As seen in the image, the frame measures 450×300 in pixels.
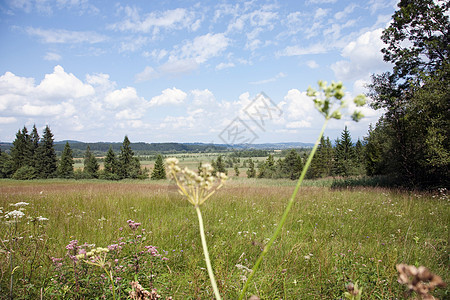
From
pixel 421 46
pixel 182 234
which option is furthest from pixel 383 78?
pixel 182 234

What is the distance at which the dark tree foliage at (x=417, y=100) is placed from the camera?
1034 cm

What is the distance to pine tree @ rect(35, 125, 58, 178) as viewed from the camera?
47781 mm

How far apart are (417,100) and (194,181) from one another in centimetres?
1355

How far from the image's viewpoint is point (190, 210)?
5.63 meters

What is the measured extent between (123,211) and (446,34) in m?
17.4

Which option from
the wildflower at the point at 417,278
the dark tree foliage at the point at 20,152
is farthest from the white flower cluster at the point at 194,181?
the dark tree foliage at the point at 20,152

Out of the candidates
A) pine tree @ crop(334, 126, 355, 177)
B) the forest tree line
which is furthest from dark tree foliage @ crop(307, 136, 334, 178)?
the forest tree line

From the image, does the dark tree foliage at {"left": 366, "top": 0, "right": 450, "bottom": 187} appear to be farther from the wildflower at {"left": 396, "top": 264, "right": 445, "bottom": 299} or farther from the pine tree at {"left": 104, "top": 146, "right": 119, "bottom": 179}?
the pine tree at {"left": 104, "top": 146, "right": 119, "bottom": 179}

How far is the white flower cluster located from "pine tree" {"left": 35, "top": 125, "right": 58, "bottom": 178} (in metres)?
58.7

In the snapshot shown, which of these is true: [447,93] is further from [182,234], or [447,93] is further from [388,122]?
[182,234]

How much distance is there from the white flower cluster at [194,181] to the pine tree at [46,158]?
58713 mm

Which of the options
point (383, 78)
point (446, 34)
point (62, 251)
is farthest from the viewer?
point (383, 78)

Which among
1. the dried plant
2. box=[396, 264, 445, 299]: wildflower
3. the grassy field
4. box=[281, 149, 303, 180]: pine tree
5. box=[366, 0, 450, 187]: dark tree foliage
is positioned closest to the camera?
box=[396, 264, 445, 299]: wildflower

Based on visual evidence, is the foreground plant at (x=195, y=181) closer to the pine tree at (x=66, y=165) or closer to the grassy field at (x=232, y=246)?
the grassy field at (x=232, y=246)
